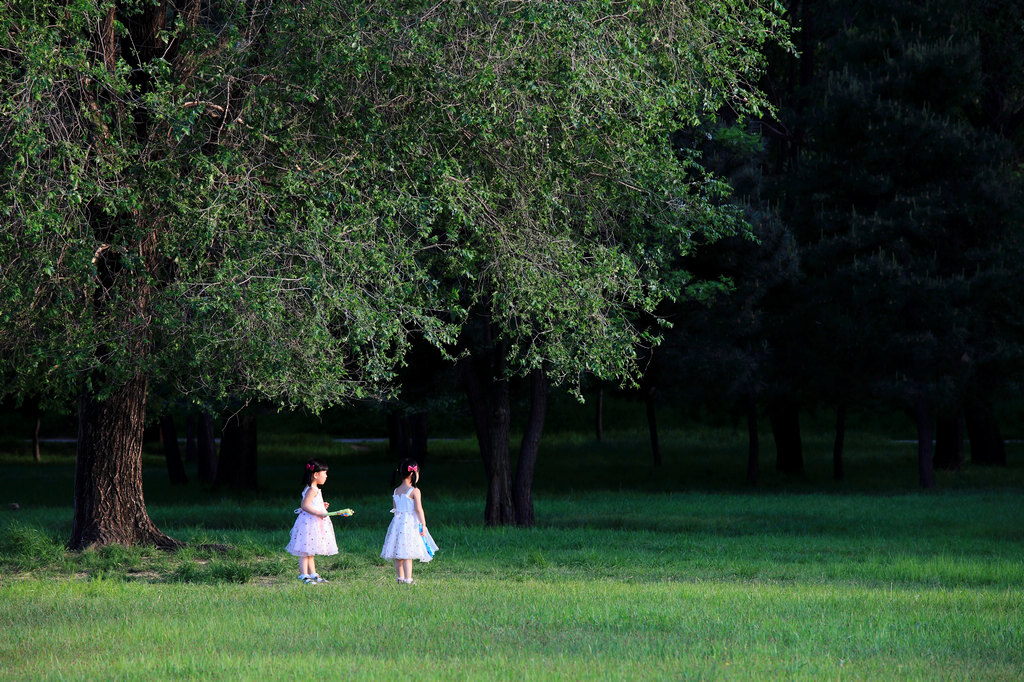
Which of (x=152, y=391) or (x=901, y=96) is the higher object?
(x=901, y=96)

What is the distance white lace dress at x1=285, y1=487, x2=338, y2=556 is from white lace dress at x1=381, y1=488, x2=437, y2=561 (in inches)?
27.0

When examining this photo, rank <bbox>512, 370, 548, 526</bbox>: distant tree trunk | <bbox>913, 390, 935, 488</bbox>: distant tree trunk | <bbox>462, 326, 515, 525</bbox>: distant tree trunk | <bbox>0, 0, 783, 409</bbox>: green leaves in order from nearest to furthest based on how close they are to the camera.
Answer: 1. <bbox>0, 0, 783, 409</bbox>: green leaves
2. <bbox>462, 326, 515, 525</bbox>: distant tree trunk
3. <bbox>512, 370, 548, 526</bbox>: distant tree trunk
4. <bbox>913, 390, 935, 488</bbox>: distant tree trunk

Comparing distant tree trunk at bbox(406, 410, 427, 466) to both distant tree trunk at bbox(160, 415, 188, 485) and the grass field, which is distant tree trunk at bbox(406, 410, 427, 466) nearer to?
distant tree trunk at bbox(160, 415, 188, 485)

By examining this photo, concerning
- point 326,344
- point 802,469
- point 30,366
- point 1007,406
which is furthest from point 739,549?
point 1007,406

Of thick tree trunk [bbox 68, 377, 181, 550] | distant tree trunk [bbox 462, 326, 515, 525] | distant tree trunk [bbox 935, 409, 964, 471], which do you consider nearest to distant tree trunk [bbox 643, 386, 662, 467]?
distant tree trunk [bbox 935, 409, 964, 471]

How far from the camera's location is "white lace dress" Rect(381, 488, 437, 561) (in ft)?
42.6

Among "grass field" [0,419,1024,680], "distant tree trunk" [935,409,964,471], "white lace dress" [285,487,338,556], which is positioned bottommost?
"grass field" [0,419,1024,680]

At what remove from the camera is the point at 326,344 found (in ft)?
42.9

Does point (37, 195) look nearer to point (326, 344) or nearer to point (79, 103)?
point (79, 103)

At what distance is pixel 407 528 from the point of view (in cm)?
1302

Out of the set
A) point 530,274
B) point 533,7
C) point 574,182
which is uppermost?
point 533,7

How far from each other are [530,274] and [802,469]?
2515 cm

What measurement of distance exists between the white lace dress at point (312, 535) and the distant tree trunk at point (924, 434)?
67.1 feet

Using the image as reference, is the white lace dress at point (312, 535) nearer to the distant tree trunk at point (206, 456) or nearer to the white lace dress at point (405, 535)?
the white lace dress at point (405, 535)
